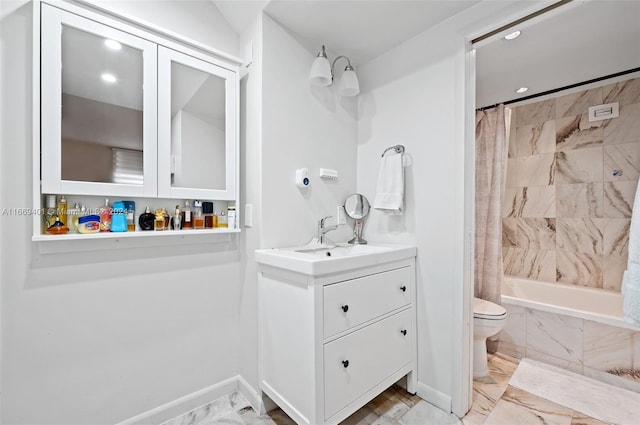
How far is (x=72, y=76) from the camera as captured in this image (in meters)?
1.19

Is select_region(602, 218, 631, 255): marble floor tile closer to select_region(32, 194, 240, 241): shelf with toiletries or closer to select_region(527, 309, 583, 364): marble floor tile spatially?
select_region(527, 309, 583, 364): marble floor tile

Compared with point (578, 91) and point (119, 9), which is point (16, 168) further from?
point (578, 91)

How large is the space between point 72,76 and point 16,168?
0.45 metres

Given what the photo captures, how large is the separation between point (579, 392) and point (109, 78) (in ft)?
10.4

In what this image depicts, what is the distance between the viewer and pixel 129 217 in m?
1.35

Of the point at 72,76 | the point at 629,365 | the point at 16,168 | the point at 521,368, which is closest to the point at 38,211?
the point at 16,168

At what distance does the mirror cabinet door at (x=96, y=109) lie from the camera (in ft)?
3.72

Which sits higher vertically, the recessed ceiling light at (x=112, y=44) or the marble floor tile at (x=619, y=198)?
the recessed ceiling light at (x=112, y=44)

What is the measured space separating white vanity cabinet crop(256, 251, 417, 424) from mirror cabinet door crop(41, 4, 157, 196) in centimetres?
84

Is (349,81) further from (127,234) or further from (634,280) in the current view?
(634,280)

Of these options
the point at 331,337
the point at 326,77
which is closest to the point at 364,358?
the point at 331,337

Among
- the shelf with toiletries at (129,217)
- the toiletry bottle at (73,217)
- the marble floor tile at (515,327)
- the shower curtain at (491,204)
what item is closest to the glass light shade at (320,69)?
the shelf with toiletries at (129,217)

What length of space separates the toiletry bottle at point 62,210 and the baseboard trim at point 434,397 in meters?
2.08

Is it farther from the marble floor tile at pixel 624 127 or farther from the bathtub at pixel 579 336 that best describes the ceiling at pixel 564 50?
the bathtub at pixel 579 336
